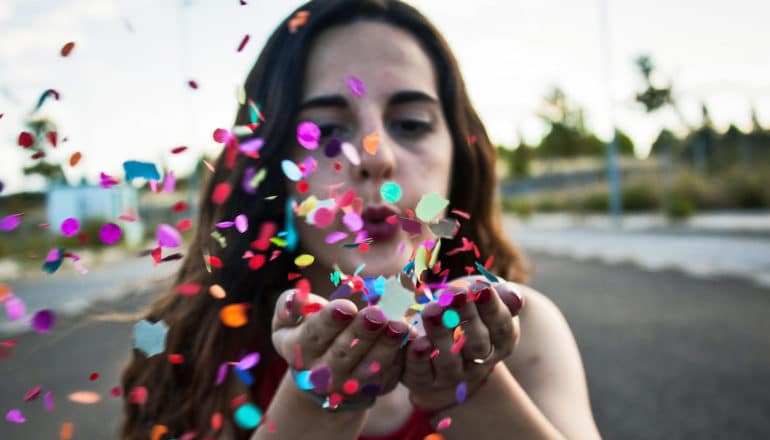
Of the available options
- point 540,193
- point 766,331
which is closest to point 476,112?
point 766,331

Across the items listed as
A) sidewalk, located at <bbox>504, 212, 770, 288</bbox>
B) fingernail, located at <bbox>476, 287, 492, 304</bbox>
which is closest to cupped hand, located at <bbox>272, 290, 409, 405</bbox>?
fingernail, located at <bbox>476, 287, 492, 304</bbox>

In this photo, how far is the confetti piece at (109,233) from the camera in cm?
97

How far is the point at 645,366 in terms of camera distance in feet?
15.1

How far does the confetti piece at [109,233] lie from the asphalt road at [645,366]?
0.49ft

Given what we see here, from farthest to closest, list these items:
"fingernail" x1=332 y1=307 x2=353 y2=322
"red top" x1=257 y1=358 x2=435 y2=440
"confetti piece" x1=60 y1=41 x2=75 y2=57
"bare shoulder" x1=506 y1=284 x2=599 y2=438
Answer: "red top" x1=257 y1=358 x2=435 y2=440 → "bare shoulder" x1=506 y1=284 x2=599 y2=438 → "confetti piece" x1=60 y1=41 x2=75 y2=57 → "fingernail" x1=332 y1=307 x2=353 y2=322

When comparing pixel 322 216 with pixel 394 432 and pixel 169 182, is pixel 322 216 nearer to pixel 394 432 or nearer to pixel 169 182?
pixel 169 182

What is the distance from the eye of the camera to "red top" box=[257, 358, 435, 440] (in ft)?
5.05

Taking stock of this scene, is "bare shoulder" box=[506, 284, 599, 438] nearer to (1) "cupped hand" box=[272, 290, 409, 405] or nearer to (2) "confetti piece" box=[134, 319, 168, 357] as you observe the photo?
(1) "cupped hand" box=[272, 290, 409, 405]

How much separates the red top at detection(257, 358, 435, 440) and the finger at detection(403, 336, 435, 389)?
58cm

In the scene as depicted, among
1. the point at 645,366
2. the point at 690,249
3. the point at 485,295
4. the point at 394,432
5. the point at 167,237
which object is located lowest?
the point at 690,249

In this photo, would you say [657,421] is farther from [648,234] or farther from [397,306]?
[648,234]

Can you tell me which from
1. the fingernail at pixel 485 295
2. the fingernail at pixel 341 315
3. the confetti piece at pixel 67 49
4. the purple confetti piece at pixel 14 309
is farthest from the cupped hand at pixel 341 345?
the confetti piece at pixel 67 49

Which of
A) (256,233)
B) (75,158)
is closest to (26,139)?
(75,158)

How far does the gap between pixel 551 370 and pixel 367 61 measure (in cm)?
76
